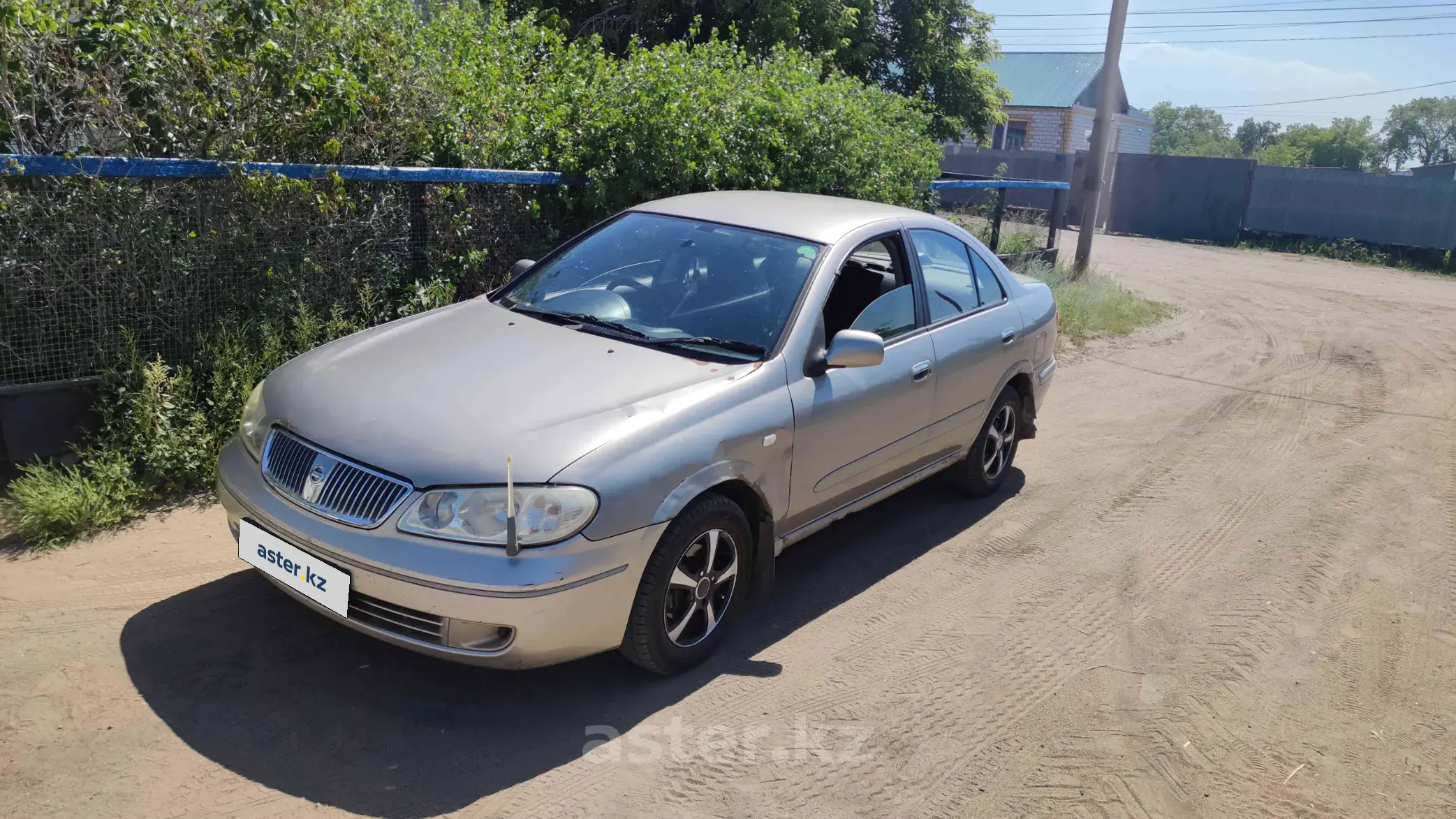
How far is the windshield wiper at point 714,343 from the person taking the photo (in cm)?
425

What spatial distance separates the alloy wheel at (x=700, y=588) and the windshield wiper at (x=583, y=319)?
3.13 ft

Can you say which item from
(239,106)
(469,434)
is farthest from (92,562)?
(239,106)

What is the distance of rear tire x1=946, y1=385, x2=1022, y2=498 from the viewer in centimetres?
585

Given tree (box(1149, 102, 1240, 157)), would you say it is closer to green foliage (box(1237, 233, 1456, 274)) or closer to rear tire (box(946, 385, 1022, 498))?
green foliage (box(1237, 233, 1456, 274))

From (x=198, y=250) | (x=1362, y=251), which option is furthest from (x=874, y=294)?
(x=1362, y=251)

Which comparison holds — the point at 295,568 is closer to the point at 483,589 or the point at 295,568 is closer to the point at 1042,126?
the point at 483,589

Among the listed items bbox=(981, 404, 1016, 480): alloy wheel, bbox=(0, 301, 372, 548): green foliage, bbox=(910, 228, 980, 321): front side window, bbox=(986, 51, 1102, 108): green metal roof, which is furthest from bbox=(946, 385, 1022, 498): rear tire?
bbox=(986, 51, 1102, 108): green metal roof

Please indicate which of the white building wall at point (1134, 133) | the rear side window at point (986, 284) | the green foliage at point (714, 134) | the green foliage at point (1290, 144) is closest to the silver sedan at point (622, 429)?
the rear side window at point (986, 284)

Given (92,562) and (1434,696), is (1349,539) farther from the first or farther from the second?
(92,562)

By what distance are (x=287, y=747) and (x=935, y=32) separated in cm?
1506

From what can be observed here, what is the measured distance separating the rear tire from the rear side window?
0.52 m

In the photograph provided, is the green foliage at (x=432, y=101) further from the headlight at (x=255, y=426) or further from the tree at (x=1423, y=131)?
the tree at (x=1423, y=131)

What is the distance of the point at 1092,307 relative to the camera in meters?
12.2

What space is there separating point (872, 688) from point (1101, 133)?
40.5ft
